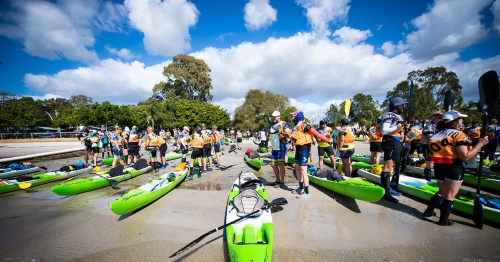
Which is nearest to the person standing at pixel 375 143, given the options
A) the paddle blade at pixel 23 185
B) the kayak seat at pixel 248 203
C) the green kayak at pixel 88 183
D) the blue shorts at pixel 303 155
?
the blue shorts at pixel 303 155

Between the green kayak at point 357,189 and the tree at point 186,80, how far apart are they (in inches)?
1639

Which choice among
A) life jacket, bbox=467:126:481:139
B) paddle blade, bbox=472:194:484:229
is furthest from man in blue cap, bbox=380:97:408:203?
life jacket, bbox=467:126:481:139

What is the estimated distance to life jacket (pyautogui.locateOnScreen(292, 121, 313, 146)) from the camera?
4.78 meters

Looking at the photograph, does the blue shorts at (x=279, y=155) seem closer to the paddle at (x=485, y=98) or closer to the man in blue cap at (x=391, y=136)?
the man in blue cap at (x=391, y=136)

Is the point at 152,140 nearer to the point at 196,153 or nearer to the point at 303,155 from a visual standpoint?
the point at 196,153

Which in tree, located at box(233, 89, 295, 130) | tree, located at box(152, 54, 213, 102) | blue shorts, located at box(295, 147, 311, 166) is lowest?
blue shorts, located at box(295, 147, 311, 166)

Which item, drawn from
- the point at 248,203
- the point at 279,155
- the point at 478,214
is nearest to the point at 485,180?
the point at 478,214

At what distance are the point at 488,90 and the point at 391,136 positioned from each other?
1.69 m

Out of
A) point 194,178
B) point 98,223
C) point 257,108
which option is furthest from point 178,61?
point 98,223

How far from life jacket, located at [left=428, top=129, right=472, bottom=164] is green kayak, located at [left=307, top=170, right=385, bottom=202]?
1.02 m

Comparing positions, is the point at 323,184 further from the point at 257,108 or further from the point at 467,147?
the point at 257,108

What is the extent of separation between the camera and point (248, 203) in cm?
350

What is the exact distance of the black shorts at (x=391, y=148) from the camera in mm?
A: 4449

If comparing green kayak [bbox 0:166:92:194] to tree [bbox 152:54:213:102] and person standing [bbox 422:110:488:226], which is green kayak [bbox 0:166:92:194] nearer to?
person standing [bbox 422:110:488:226]
